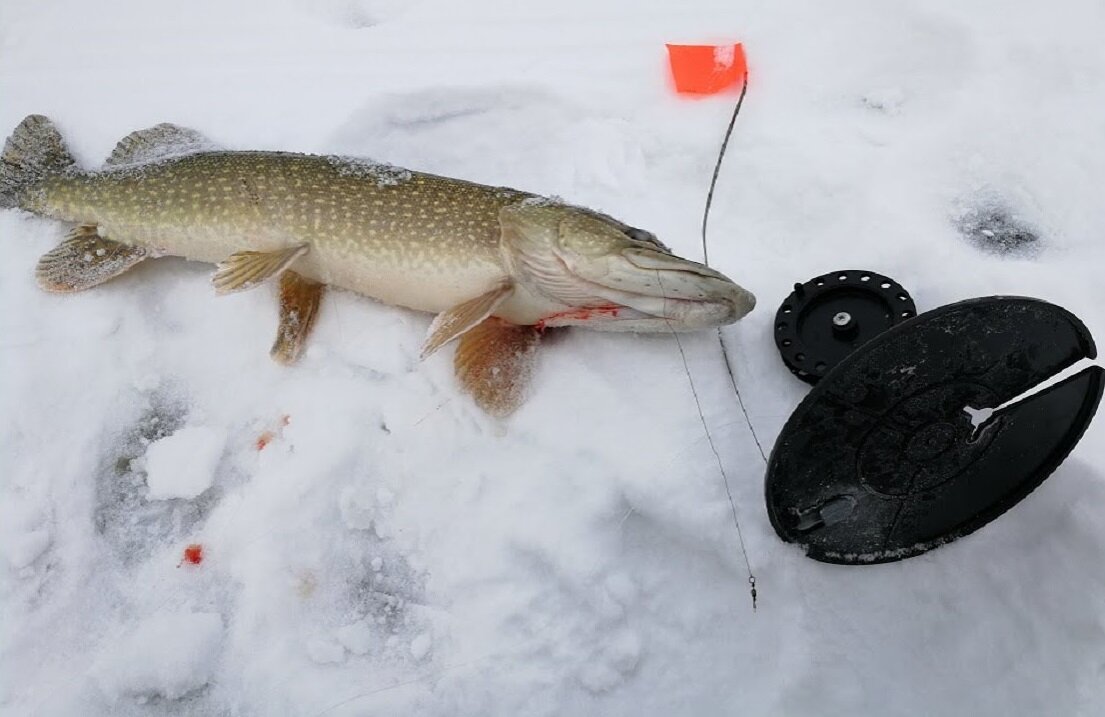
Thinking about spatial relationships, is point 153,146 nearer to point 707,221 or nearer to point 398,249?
point 398,249

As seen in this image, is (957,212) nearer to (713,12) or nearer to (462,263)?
(713,12)

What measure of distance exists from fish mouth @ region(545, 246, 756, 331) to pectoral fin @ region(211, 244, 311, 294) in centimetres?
79

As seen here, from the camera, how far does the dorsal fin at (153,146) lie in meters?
2.58

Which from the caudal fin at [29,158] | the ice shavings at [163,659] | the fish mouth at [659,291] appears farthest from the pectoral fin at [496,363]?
the caudal fin at [29,158]

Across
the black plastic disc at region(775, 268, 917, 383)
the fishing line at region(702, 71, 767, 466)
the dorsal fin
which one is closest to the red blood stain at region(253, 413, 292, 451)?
the dorsal fin

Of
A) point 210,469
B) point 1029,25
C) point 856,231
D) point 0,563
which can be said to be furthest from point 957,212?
point 0,563

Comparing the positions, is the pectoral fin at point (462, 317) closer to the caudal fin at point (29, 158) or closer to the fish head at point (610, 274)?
the fish head at point (610, 274)

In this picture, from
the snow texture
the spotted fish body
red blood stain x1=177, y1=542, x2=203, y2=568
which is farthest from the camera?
the spotted fish body

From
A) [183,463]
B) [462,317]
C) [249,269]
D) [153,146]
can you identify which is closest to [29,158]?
[153,146]

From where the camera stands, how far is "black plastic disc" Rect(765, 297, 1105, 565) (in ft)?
4.85

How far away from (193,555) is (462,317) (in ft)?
2.89

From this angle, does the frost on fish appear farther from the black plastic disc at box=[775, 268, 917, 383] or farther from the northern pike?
the black plastic disc at box=[775, 268, 917, 383]

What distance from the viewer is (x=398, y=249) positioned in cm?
215

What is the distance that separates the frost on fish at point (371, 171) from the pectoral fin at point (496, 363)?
48 cm
